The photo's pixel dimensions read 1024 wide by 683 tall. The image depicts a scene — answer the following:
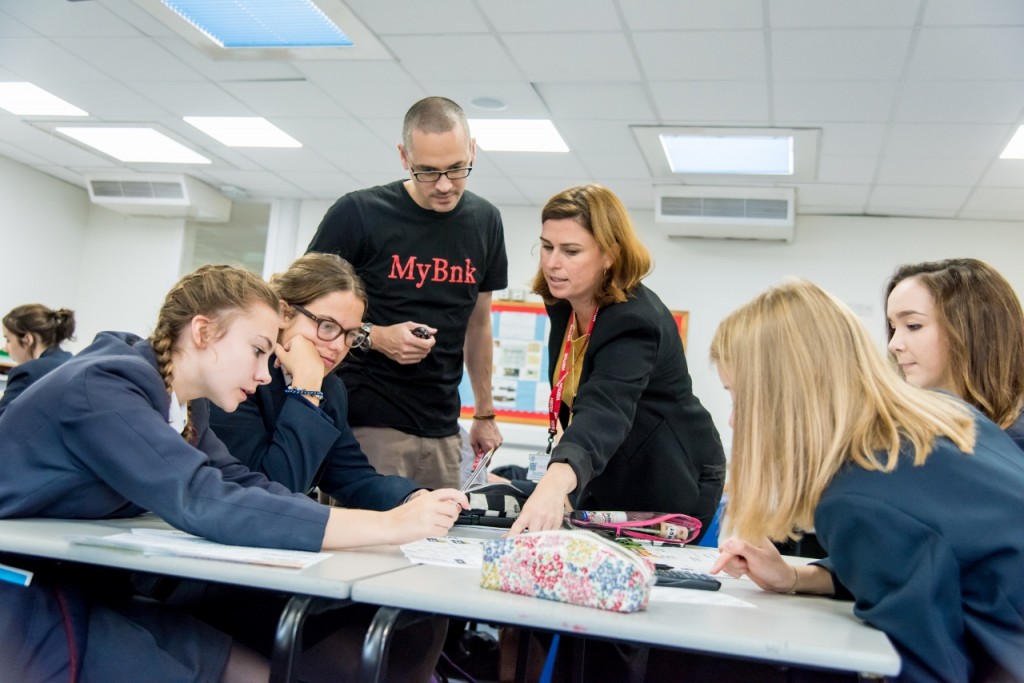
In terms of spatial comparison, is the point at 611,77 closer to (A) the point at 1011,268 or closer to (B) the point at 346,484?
(B) the point at 346,484

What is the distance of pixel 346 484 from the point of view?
2.07 m

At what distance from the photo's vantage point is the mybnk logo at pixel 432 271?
249 cm

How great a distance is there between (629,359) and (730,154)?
13.1ft

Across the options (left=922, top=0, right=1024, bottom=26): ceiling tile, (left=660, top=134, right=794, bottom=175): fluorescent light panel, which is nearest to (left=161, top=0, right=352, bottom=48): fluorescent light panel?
(left=660, top=134, right=794, bottom=175): fluorescent light panel

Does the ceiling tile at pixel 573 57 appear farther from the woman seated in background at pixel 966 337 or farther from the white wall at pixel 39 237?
the white wall at pixel 39 237

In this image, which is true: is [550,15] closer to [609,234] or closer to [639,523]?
[609,234]

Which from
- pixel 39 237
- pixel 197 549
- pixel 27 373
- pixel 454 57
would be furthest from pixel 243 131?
pixel 197 549

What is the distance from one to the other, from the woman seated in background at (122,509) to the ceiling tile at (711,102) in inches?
139

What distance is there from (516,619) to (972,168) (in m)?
5.25

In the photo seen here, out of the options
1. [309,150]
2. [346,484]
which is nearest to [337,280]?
[346,484]

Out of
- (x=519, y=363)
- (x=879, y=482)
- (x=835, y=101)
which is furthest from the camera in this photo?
(x=519, y=363)

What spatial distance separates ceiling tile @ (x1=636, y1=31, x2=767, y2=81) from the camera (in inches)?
157

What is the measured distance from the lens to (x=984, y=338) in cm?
200

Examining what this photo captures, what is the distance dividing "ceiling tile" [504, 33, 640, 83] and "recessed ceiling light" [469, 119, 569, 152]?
0.68 m
